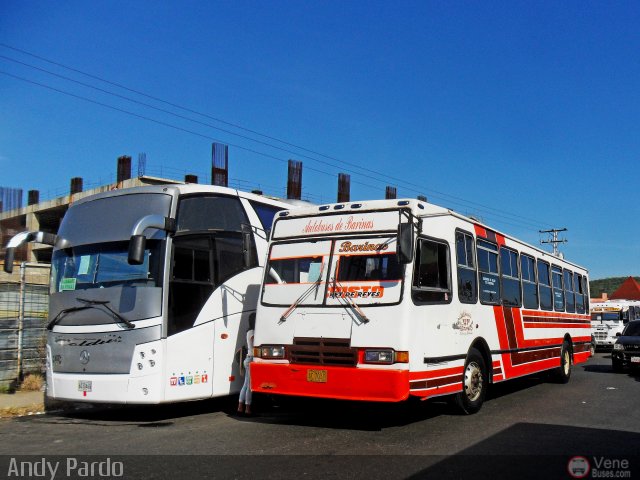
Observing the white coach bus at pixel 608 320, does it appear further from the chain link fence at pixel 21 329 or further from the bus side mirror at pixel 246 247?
the chain link fence at pixel 21 329

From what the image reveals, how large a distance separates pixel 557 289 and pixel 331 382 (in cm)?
902

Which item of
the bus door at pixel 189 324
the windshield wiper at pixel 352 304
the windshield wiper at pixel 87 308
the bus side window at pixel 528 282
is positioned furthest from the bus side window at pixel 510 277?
the windshield wiper at pixel 87 308

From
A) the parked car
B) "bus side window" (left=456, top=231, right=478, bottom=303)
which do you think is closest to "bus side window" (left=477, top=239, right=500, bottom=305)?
"bus side window" (left=456, top=231, right=478, bottom=303)

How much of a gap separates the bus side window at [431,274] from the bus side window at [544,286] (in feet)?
18.4

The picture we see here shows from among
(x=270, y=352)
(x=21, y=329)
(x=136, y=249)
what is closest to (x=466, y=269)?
(x=270, y=352)

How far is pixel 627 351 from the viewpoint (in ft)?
56.6

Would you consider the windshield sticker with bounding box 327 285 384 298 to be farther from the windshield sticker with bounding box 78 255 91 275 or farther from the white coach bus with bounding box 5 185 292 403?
the windshield sticker with bounding box 78 255 91 275

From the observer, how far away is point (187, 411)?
10742mm

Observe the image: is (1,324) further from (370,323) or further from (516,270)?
(516,270)

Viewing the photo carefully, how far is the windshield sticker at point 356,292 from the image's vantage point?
27.5ft

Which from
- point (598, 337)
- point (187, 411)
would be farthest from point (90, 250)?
point (598, 337)

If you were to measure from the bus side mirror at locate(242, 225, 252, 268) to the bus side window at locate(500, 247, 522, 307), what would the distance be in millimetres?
4753

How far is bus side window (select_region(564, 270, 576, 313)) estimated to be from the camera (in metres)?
16.0

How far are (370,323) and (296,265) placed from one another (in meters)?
1.67
